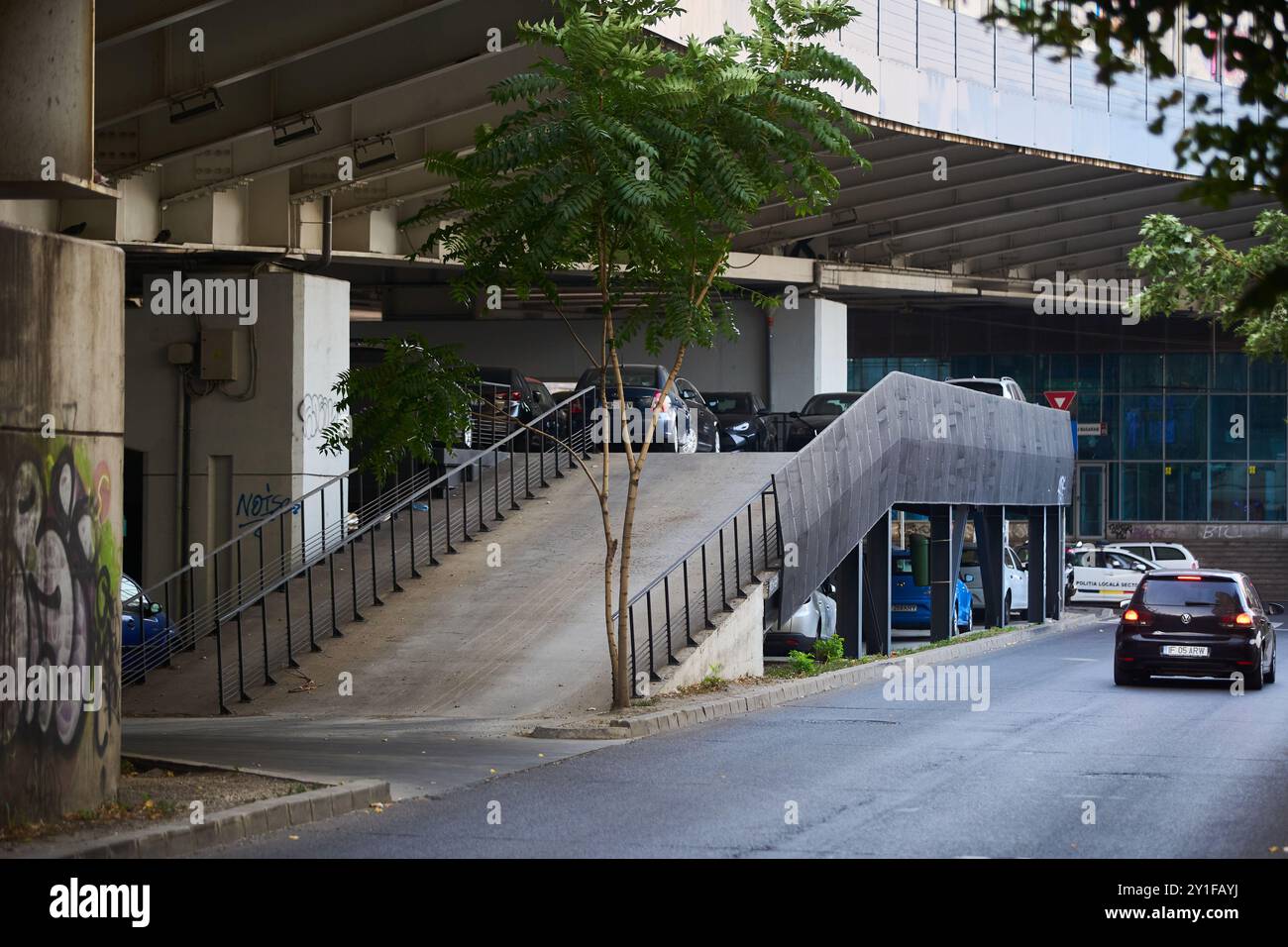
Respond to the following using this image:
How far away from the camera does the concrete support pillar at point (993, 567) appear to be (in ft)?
103

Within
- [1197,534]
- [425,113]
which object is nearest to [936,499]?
[425,113]

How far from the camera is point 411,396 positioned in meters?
16.6

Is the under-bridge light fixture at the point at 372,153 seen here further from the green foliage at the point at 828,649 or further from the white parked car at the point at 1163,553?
the white parked car at the point at 1163,553

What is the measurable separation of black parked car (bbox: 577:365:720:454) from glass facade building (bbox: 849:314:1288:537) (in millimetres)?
32926

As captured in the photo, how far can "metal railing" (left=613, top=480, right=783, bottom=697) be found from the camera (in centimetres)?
1772

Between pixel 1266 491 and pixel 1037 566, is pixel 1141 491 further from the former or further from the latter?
pixel 1037 566

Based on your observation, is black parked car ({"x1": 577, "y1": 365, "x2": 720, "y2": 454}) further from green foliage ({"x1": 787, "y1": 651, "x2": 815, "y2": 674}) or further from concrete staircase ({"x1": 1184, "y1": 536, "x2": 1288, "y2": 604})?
concrete staircase ({"x1": 1184, "y1": 536, "x2": 1288, "y2": 604})

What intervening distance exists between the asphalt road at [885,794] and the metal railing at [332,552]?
216 inches

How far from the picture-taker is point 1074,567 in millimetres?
42062

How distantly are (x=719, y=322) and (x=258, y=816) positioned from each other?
8506 millimetres

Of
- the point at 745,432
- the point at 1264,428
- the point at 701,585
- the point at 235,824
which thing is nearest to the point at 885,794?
the point at 235,824

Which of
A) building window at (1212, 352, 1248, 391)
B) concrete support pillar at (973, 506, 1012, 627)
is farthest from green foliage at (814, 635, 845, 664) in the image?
building window at (1212, 352, 1248, 391)

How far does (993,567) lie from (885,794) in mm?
21231

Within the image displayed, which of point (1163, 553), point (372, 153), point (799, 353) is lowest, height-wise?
point (1163, 553)
